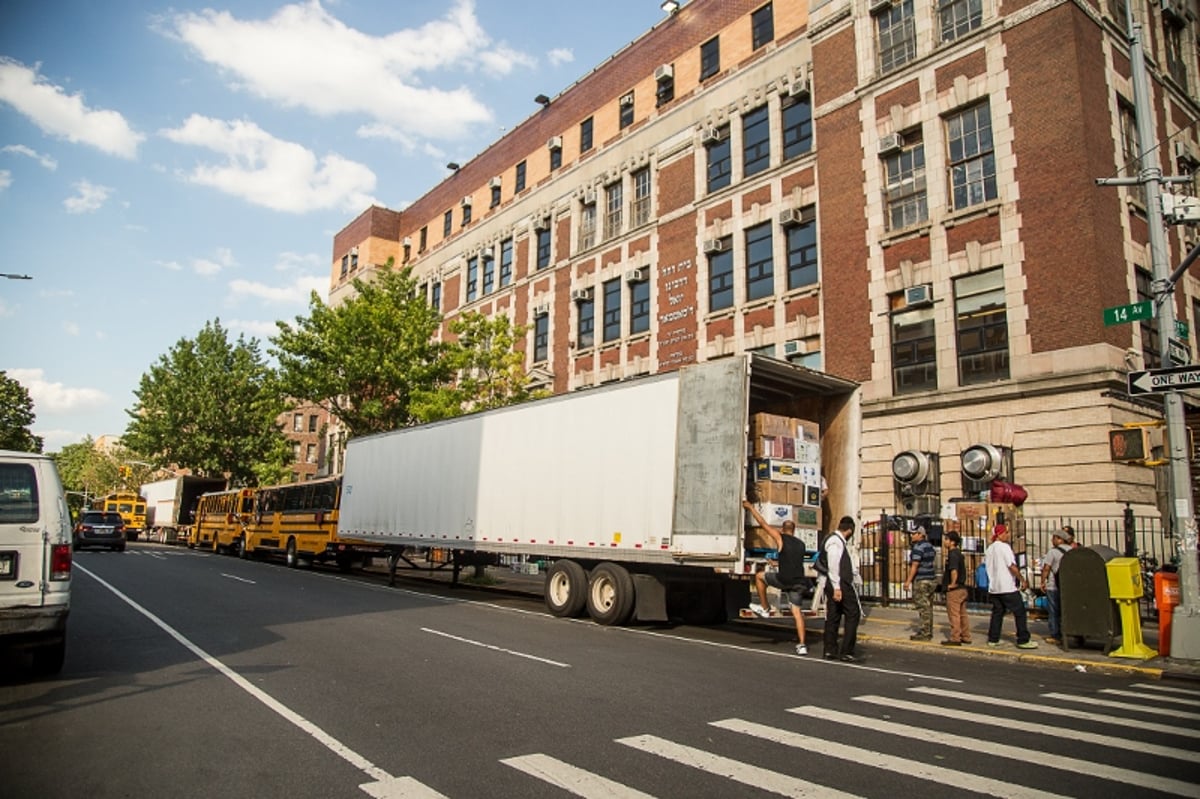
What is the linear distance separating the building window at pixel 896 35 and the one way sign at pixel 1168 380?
46.4 feet

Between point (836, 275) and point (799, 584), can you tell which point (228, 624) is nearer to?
point (799, 584)

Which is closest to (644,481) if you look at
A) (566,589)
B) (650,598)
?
(650,598)

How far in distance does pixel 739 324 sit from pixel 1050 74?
10852mm

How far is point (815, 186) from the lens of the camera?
24.7 meters

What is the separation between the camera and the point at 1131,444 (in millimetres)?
10898

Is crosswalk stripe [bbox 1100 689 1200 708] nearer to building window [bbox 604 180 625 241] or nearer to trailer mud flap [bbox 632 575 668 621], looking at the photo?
trailer mud flap [bbox 632 575 668 621]

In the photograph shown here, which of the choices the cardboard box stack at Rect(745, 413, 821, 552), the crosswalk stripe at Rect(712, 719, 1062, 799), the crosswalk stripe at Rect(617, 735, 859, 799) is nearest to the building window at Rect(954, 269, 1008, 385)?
the cardboard box stack at Rect(745, 413, 821, 552)

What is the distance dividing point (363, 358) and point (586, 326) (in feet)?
29.9

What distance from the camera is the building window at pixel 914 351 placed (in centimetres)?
2120

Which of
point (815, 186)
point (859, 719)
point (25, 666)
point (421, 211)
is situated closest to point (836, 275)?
point (815, 186)

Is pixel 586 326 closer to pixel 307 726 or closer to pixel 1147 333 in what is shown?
pixel 1147 333

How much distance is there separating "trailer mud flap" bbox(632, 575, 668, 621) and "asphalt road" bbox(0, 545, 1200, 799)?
1.25 m

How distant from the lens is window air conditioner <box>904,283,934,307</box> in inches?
828

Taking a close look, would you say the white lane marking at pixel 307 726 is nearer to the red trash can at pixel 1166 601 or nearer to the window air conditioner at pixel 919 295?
the red trash can at pixel 1166 601
